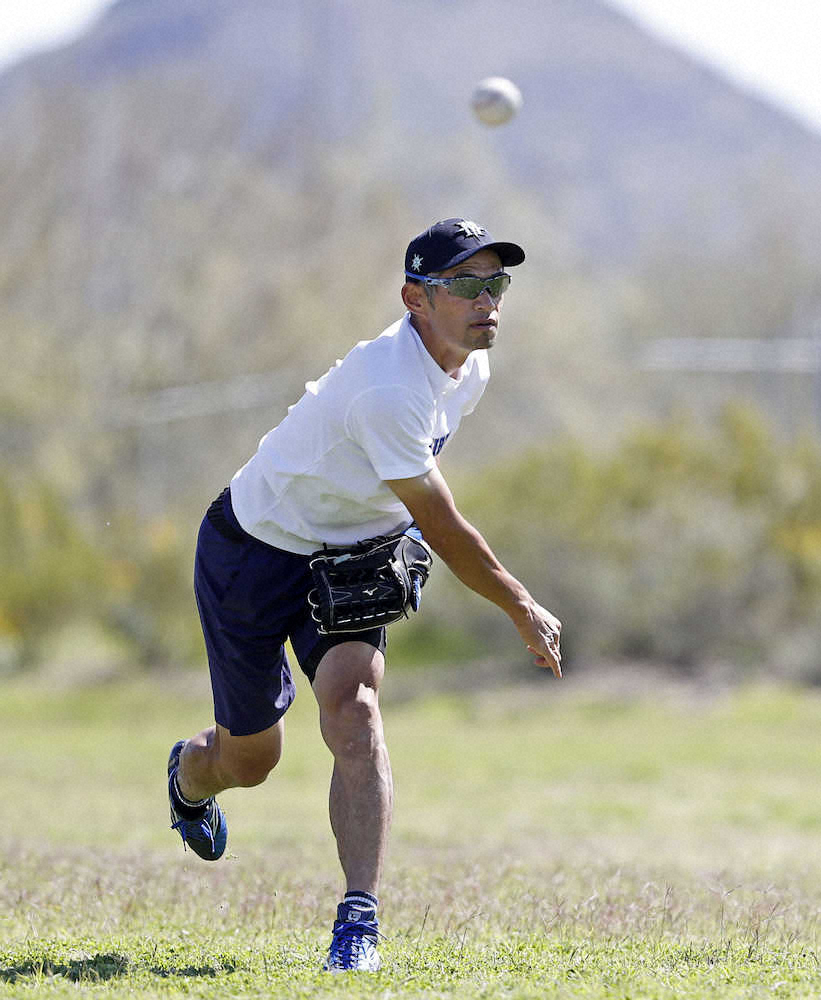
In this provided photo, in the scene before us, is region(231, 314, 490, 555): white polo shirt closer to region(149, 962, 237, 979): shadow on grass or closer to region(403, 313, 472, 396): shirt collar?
region(403, 313, 472, 396): shirt collar

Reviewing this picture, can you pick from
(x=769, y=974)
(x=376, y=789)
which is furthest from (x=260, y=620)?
(x=769, y=974)

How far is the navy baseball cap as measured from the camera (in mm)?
5195

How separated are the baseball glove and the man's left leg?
14 cm

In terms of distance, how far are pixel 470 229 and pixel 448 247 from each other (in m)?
0.13

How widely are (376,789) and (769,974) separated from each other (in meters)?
1.35

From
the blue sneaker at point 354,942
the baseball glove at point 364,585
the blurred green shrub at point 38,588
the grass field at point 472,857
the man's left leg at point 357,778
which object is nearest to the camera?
the blue sneaker at point 354,942

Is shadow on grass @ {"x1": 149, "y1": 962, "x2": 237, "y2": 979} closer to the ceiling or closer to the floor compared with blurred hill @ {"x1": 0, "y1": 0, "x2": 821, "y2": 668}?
closer to the ceiling

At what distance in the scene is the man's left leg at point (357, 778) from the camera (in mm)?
4887

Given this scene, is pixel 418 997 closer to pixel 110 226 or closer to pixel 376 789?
pixel 376 789

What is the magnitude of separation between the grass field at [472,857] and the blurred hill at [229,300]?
133 inches

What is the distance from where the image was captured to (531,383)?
55.7m

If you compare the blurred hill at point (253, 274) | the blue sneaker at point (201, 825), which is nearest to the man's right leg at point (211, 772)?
the blue sneaker at point (201, 825)

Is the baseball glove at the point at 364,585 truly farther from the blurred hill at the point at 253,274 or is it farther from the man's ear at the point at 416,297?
the blurred hill at the point at 253,274

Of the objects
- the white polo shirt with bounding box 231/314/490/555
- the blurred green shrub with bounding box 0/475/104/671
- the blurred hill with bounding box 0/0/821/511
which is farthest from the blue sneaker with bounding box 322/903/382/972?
the blurred green shrub with bounding box 0/475/104/671
